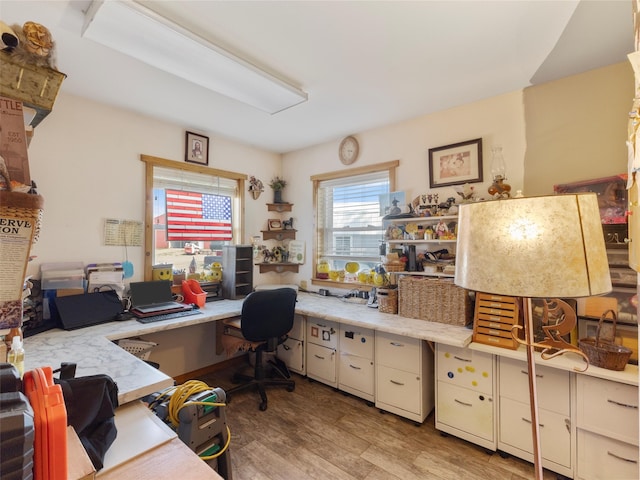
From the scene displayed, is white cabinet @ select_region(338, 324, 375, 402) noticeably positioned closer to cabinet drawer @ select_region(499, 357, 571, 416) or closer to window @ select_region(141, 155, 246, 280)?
cabinet drawer @ select_region(499, 357, 571, 416)

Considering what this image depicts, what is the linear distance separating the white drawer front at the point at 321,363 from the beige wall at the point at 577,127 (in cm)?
214

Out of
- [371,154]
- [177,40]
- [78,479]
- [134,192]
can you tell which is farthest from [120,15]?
[371,154]

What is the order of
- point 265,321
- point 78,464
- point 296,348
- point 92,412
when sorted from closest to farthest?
point 78,464 → point 92,412 → point 265,321 → point 296,348

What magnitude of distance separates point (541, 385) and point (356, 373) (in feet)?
4.36

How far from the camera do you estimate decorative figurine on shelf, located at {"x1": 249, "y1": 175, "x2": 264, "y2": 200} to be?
11.8 feet

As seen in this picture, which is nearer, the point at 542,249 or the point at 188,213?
the point at 542,249

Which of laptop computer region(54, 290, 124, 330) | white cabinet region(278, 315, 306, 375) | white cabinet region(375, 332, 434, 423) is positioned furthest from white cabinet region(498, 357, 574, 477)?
laptop computer region(54, 290, 124, 330)

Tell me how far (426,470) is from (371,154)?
2.65 meters

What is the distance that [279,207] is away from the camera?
A: 12.5 ft

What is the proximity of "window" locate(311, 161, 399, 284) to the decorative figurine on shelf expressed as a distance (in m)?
0.68

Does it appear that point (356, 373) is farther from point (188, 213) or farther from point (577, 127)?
point (577, 127)

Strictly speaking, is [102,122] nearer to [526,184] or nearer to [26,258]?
[26,258]

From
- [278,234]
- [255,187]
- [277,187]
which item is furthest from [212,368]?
[277,187]

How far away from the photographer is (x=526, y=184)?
226cm
